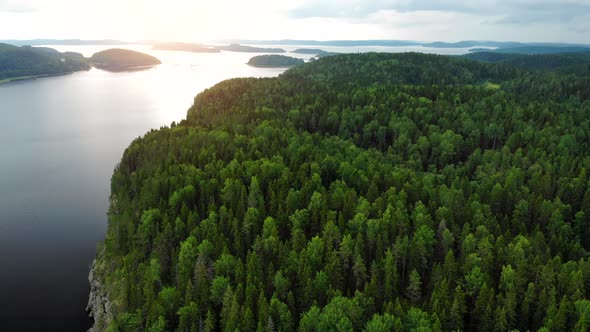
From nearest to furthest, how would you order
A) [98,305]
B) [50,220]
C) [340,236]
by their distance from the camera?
[98,305] < [340,236] < [50,220]

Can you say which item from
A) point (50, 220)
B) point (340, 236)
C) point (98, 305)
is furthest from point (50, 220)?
point (340, 236)

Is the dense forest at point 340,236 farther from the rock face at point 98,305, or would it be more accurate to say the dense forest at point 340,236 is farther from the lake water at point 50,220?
the lake water at point 50,220

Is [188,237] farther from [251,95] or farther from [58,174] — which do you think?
[251,95]

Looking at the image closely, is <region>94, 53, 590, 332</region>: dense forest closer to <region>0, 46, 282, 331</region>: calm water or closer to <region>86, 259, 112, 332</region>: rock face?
<region>86, 259, 112, 332</region>: rock face

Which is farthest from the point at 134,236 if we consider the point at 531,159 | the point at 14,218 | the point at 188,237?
the point at 531,159

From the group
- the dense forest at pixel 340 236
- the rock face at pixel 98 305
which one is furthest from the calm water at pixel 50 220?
the dense forest at pixel 340 236

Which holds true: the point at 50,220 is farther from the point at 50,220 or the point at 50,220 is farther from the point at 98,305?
the point at 98,305

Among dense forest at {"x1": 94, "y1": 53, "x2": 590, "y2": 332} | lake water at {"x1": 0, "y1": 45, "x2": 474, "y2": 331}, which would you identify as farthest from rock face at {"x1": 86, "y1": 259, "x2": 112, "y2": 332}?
lake water at {"x1": 0, "y1": 45, "x2": 474, "y2": 331}
